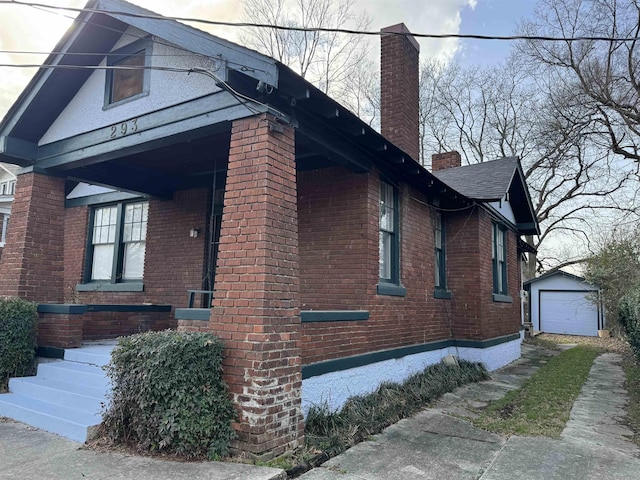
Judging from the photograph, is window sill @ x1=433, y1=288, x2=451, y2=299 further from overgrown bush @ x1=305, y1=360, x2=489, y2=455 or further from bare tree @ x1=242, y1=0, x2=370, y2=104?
bare tree @ x1=242, y1=0, x2=370, y2=104

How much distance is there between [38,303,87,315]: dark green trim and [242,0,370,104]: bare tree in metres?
19.2

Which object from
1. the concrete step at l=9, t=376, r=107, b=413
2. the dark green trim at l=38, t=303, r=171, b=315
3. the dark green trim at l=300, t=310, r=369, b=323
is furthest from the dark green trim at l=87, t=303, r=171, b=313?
the dark green trim at l=300, t=310, r=369, b=323

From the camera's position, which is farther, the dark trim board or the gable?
the dark trim board

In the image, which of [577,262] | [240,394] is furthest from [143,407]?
[577,262]

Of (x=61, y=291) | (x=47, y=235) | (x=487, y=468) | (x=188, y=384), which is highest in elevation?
(x=47, y=235)

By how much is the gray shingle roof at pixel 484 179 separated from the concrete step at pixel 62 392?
8.31m

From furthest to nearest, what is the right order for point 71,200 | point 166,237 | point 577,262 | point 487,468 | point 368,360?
point 577,262 < point 71,200 < point 166,237 < point 368,360 < point 487,468

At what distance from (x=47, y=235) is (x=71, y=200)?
15.3 ft

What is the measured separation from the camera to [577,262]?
30438mm

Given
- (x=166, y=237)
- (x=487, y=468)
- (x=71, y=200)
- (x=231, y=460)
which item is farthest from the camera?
(x=71, y=200)

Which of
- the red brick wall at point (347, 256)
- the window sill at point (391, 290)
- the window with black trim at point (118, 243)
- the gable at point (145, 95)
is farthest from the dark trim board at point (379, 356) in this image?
the window with black trim at point (118, 243)

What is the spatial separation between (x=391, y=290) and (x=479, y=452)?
10.0 ft

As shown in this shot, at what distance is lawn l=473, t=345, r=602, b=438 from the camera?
6.50 meters

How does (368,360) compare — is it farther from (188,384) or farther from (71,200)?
(71,200)
